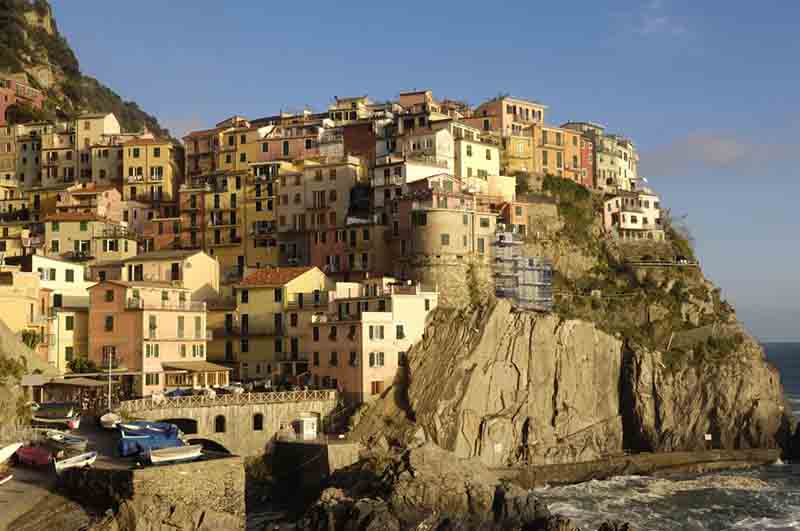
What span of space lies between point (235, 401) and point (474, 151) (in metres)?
38.7

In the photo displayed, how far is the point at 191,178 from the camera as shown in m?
109

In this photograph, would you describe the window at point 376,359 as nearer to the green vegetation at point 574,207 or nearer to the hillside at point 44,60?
the green vegetation at point 574,207

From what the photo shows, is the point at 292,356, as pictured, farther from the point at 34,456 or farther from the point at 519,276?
the point at 34,456

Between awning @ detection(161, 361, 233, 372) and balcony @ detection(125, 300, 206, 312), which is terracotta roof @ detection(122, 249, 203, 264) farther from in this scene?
awning @ detection(161, 361, 233, 372)

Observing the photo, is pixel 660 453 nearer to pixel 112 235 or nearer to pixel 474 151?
pixel 474 151

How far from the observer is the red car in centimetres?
5766

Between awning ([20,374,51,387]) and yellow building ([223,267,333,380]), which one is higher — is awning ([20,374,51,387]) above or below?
below

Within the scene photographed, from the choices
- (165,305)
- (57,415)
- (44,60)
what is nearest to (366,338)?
(165,305)

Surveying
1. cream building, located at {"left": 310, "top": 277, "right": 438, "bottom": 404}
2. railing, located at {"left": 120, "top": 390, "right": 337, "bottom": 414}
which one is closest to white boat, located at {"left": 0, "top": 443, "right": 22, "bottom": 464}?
railing, located at {"left": 120, "top": 390, "right": 337, "bottom": 414}

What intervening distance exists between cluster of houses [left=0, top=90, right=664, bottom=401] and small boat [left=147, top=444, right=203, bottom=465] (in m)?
18.4

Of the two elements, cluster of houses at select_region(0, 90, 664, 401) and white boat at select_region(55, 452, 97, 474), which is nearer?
white boat at select_region(55, 452, 97, 474)

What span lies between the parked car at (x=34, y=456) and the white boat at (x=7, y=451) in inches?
39.2

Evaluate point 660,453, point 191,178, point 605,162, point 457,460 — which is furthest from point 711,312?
point 191,178

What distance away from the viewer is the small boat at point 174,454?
54.2 m
